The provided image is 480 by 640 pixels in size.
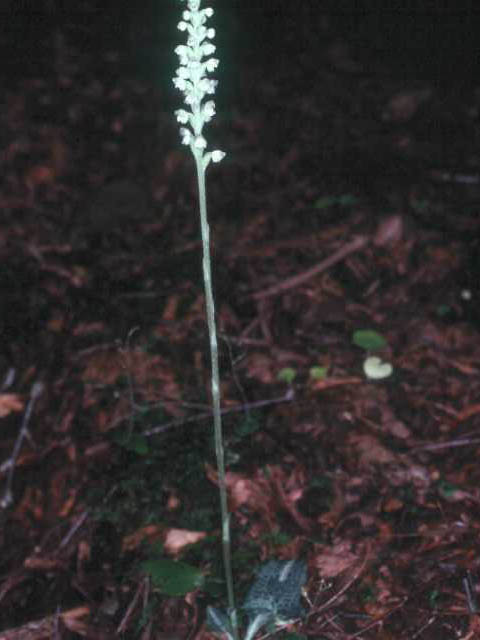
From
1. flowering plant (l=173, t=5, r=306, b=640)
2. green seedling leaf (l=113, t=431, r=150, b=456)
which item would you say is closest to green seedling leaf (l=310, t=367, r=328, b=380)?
green seedling leaf (l=113, t=431, r=150, b=456)

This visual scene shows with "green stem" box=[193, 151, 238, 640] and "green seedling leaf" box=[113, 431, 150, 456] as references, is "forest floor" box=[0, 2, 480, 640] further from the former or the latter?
"green stem" box=[193, 151, 238, 640]

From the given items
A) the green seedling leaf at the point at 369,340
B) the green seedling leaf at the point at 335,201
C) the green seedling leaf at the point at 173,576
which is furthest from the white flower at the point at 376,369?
the green seedling leaf at the point at 335,201

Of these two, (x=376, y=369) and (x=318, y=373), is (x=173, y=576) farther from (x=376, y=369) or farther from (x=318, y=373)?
(x=376, y=369)

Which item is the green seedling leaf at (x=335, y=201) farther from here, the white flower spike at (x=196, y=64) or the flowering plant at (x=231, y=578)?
the white flower spike at (x=196, y=64)

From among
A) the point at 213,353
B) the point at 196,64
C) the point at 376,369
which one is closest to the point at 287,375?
the point at 376,369

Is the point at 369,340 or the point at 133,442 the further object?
the point at 369,340

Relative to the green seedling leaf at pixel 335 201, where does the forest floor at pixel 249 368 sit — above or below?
below

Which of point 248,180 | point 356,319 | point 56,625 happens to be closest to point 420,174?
point 248,180
